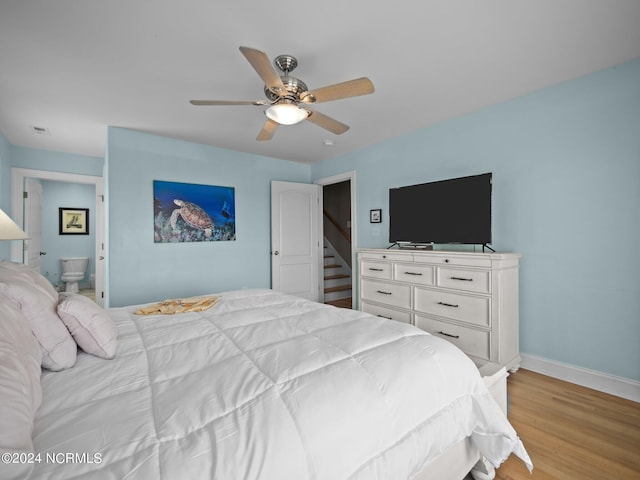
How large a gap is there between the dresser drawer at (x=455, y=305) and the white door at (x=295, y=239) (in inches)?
86.6

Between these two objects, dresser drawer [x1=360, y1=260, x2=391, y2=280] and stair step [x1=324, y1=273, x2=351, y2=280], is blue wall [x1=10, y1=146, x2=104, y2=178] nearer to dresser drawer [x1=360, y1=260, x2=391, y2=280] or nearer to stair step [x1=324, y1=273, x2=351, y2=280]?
stair step [x1=324, y1=273, x2=351, y2=280]

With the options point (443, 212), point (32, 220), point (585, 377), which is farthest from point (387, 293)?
point (32, 220)

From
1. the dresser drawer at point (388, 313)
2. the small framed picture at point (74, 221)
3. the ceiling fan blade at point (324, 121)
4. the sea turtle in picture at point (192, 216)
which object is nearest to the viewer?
the ceiling fan blade at point (324, 121)

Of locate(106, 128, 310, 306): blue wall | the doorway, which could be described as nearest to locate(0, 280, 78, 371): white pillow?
locate(106, 128, 310, 306): blue wall

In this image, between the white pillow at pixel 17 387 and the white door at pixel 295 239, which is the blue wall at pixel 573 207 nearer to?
the white door at pixel 295 239

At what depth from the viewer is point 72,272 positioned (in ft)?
18.8

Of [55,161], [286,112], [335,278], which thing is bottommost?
[335,278]

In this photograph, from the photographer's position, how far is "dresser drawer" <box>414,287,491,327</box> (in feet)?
8.17

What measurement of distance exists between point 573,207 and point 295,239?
11.2ft

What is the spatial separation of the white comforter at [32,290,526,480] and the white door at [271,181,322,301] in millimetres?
2979

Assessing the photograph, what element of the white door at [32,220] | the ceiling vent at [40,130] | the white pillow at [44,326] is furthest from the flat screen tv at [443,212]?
the white door at [32,220]

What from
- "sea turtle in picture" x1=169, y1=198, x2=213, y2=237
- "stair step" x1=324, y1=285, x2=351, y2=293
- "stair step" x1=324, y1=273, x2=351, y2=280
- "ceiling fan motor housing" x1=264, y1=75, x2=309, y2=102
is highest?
"ceiling fan motor housing" x1=264, y1=75, x2=309, y2=102

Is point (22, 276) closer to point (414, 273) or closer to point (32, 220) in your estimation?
point (414, 273)

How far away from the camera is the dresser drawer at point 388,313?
308 centimetres
